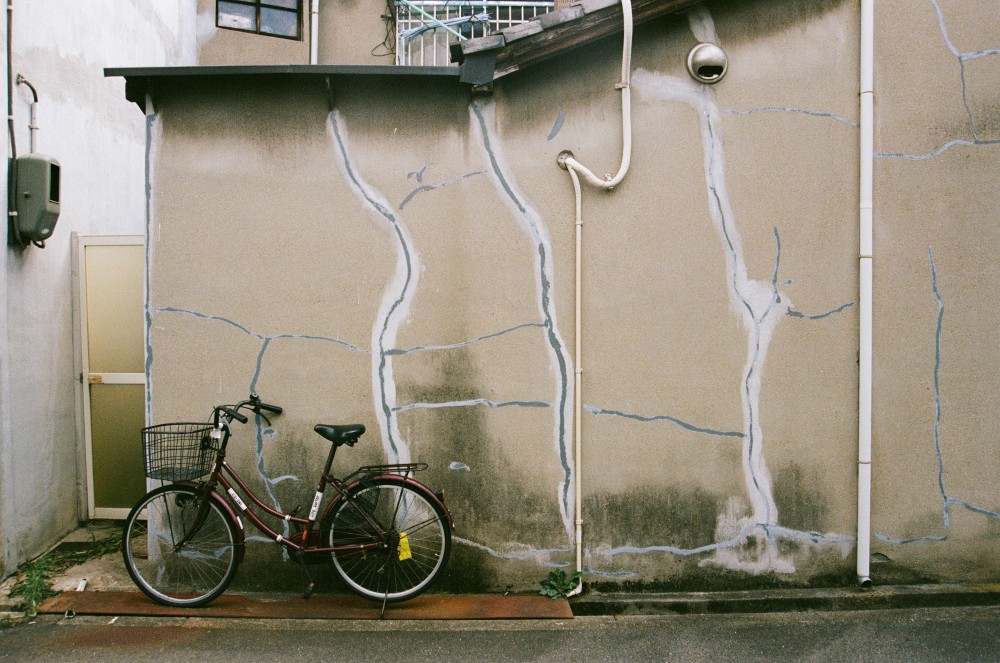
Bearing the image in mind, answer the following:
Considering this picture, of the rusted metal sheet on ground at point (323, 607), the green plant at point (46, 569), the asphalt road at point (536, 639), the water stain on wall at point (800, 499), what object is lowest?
the asphalt road at point (536, 639)

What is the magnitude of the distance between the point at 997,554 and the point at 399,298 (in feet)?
14.8

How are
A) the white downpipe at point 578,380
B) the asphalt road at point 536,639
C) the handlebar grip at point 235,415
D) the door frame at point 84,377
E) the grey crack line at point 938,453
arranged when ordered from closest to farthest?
1. the asphalt road at point 536,639
2. the handlebar grip at point 235,415
3. the white downpipe at point 578,380
4. the grey crack line at point 938,453
5. the door frame at point 84,377

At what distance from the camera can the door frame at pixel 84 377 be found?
226 inches

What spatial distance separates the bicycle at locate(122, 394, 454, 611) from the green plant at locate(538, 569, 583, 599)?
73 cm

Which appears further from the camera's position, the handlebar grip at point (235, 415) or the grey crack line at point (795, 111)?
the grey crack line at point (795, 111)

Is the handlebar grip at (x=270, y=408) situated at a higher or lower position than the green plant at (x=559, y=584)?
higher

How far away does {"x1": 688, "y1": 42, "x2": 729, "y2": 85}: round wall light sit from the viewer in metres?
4.50

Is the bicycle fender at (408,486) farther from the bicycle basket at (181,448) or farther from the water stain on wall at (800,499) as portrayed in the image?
the water stain on wall at (800,499)

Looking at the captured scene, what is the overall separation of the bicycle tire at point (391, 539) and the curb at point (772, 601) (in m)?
1.02

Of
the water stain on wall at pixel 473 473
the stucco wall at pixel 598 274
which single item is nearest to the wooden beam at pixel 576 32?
the stucco wall at pixel 598 274

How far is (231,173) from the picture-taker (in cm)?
465

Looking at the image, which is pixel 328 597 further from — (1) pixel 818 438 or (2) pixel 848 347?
(2) pixel 848 347

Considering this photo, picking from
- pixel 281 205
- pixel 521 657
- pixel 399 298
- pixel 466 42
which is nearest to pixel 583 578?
pixel 521 657

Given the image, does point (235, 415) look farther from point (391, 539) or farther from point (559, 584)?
point (559, 584)
